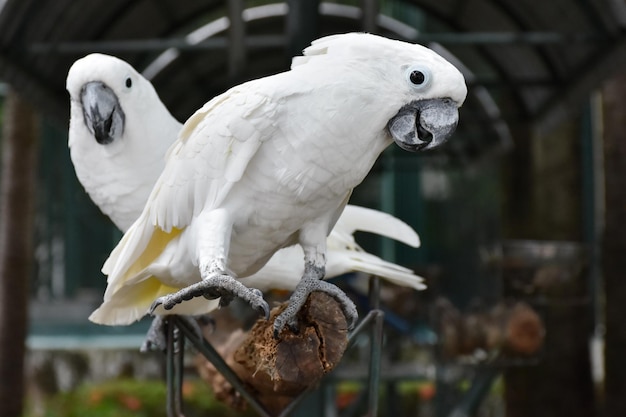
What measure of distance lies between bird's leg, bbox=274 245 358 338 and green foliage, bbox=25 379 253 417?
5117 mm

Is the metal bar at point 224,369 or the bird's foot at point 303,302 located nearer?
the bird's foot at point 303,302

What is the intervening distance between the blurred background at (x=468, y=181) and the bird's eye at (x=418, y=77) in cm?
168

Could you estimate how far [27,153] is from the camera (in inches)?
222

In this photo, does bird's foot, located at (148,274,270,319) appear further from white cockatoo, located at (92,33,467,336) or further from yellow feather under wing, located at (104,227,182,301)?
yellow feather under wing, located at (104,227,182,301)

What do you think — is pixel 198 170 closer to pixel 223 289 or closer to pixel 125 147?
pixel 223 289

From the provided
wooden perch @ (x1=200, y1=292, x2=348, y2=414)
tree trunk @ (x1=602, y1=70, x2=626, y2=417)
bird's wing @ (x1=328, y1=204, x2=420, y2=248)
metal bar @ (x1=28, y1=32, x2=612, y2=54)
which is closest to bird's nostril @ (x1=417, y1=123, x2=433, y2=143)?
wooden perch @ (x1=200, y1=292, x2=348, y2=414)

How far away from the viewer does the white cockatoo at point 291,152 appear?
206cm

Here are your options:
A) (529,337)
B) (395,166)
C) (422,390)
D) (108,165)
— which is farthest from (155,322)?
(395,166)

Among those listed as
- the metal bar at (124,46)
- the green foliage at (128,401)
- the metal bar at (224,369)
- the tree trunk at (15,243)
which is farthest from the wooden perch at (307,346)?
the green foliage at (128,401)

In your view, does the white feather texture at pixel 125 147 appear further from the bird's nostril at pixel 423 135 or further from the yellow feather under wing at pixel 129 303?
the bird's nostril at pixel 423 135

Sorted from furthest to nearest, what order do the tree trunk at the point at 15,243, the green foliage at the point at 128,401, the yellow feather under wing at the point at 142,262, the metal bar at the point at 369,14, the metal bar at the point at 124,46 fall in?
1. the green foliage at the point at 128,401
2. the tree trunk at the point at 15,243
3. the metal bar at the point at 124,46
4. the metal bar at the point at 369,14
5. the yellow feather under wing at the point at 142,262

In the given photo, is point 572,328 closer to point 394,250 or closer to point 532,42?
point 532,42

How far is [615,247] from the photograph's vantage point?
16.6ft

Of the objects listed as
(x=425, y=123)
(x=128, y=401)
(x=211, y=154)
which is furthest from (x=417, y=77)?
(x=128, y=401)
